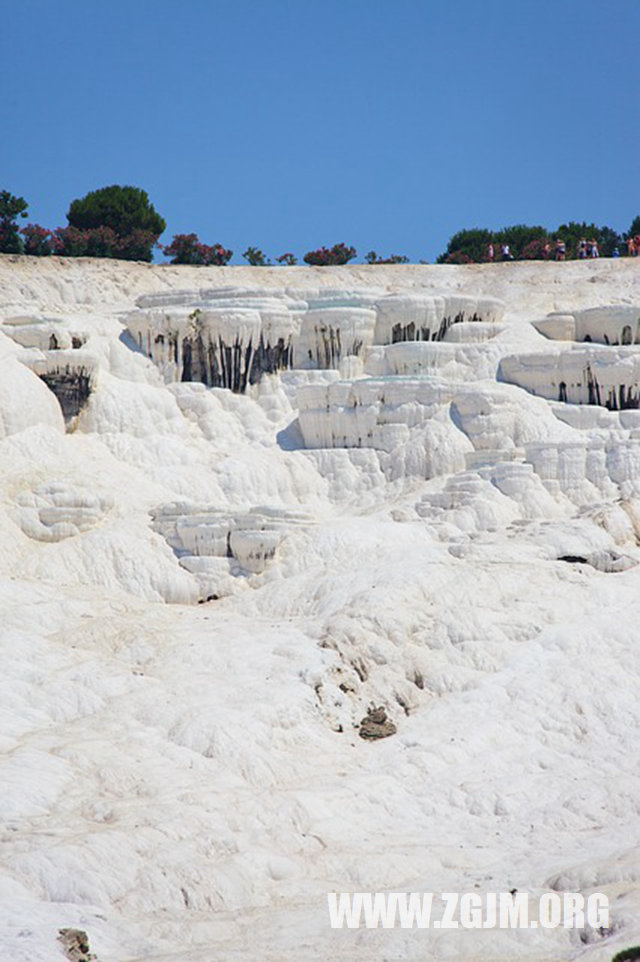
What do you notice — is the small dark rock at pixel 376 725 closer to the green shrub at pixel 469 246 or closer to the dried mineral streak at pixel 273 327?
the dried mineral streak at pixel 273 327

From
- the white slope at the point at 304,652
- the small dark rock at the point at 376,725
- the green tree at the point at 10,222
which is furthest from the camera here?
the green tree at the point at 10,222

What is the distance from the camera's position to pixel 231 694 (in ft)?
92.3

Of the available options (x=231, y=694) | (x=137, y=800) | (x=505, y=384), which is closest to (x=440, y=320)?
(x=505, y=384)

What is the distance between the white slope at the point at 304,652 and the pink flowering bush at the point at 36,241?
1344 cm

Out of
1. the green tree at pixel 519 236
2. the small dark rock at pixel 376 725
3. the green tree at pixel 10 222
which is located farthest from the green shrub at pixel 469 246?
the small dark rock at pixel 376 725

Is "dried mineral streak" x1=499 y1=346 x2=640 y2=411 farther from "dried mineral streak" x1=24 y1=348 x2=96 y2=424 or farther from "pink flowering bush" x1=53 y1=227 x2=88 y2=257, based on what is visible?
"pink flowering bush" x1=53 y1=227 x2=88 y2=257

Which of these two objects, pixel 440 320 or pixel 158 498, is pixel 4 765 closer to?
pixel 158 498

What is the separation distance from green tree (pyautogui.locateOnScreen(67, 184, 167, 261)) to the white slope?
17.6 metres

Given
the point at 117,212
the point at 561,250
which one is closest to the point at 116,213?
the point at 117,212

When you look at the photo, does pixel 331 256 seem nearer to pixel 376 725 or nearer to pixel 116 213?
pixel 116 213

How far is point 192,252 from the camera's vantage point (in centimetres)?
6297

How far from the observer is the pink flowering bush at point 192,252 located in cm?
6288

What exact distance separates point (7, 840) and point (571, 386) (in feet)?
84.9

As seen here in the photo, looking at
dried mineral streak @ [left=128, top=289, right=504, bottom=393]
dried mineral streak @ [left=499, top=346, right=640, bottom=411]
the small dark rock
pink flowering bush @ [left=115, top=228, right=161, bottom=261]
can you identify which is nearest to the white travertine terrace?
dried mineral streak @ [left=128, top=289, right=504, bottom=393]
